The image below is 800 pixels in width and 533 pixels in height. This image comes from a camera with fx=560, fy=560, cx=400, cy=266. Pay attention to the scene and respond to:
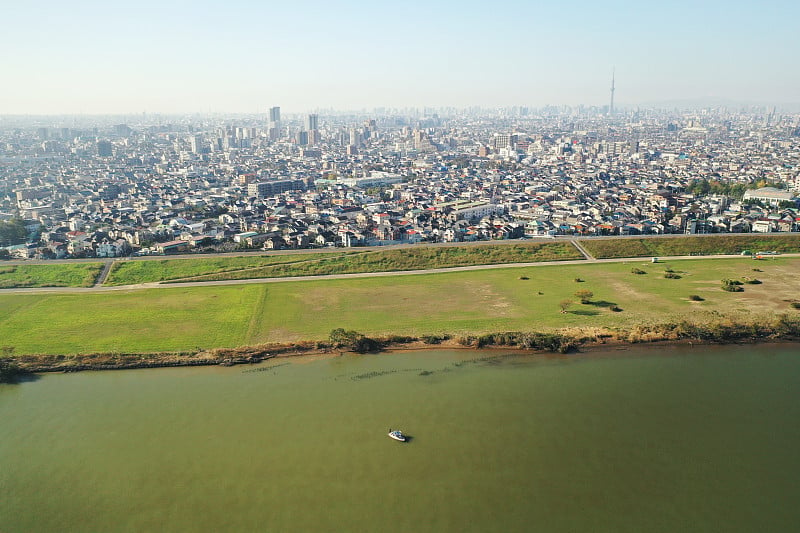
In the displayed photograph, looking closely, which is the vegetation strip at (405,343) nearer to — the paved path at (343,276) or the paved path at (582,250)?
the paved path at (343,276)

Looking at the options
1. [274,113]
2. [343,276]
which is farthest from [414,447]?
[274,113]

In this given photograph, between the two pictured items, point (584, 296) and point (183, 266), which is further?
point (183, 266)

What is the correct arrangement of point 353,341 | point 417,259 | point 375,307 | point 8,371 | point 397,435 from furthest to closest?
point 417,259
point 375,307
point 353,341
point 8,371
point 397,435

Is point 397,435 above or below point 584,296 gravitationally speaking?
below

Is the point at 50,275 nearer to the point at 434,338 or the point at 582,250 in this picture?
the point at 434,338

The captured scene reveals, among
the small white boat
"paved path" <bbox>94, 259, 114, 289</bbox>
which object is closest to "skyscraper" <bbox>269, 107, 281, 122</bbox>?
"paved path" <bbox>94, 259, 114, 289</bbox>

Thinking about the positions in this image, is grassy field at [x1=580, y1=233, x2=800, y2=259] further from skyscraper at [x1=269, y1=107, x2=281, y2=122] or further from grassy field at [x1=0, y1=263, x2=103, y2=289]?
skyscraper at [x1=269, y1=107, x2=281, y2=122]

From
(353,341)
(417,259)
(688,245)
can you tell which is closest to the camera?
(353,341)

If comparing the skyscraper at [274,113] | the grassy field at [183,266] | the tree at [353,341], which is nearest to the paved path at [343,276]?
the grassy field at [183,266]
